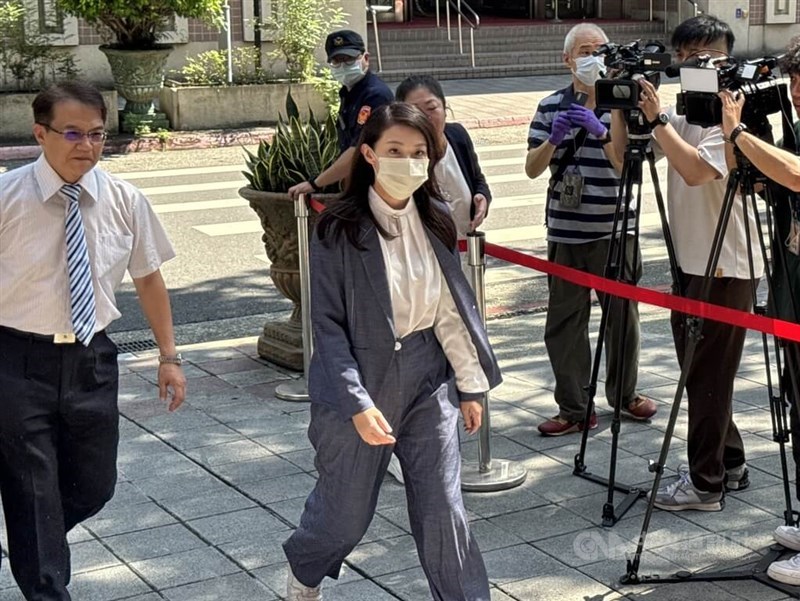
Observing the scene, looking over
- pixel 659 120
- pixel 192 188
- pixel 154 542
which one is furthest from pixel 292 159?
pixel 192 188

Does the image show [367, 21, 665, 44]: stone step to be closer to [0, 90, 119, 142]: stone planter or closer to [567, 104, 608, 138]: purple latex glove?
[0, 90, 119, 142]: stone planter

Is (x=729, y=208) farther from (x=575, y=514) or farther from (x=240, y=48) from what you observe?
(x=240, y=48)

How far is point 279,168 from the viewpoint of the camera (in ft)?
26.3

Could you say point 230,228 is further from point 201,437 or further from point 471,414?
point 471,414

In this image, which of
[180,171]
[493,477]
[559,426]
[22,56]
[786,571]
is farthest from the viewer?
[22,56]

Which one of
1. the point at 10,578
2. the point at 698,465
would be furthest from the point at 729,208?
the point at 10,578

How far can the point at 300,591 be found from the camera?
4.61m

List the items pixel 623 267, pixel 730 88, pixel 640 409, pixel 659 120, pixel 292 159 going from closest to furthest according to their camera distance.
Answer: pixel 730 88, pixel 659 120, pixel 623 267, pixel 640 409, pixel 292 159

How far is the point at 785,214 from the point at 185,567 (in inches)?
105

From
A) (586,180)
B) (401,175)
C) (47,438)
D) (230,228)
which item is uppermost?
(401,175)

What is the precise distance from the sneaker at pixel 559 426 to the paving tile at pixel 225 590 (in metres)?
2.16

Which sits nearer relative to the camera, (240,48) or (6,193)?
(6,193)

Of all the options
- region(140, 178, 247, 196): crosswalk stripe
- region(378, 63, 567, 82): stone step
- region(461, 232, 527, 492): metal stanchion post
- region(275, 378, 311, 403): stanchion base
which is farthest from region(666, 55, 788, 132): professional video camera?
region(378, 63, 567, 82): stone step

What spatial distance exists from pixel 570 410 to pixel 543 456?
386 mm
